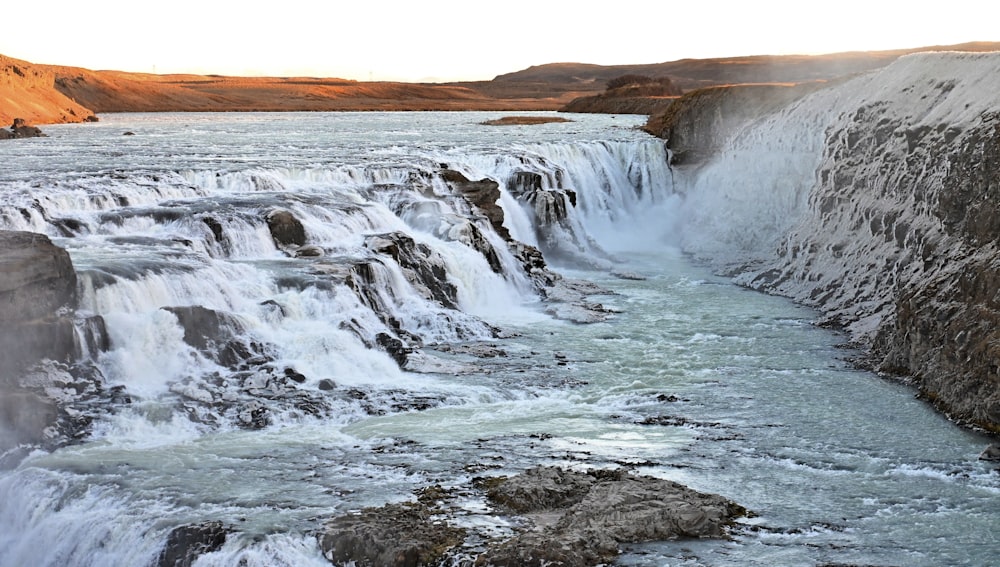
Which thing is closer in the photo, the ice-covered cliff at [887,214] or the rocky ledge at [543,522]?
the rocky ledge at [543,522]

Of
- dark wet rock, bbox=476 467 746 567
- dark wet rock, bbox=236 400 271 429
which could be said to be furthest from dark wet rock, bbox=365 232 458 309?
dark wet rock, bbox=476 467 746 567

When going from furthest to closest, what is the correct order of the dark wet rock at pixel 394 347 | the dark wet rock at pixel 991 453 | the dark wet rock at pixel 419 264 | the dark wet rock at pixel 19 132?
the dark wet rock at pixel 19 132, the dark wet rock at pixel 419 264, the dark wet rock at pixel 394 347, the dark wet rock at pixel 991 453

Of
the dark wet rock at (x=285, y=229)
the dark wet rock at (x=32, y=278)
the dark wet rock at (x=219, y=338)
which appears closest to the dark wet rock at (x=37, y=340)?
the dark wet rock at (x=32, y=278)

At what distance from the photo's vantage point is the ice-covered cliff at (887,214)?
1647cm

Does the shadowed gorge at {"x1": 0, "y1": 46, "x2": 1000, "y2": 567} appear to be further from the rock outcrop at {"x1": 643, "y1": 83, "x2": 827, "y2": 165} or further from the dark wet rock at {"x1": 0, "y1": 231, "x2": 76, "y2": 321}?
the rock outcrop at {"x1": 643, "y1": 83, "x2": 827, "y2": 165}

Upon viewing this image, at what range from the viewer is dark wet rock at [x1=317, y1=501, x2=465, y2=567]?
10141 mm

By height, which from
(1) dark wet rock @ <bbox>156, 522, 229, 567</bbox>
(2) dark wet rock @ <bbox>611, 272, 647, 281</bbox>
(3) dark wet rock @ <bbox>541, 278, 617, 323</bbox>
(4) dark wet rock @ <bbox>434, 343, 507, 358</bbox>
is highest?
(1) dark wet rock @ <bbox>156, 522, 229, 567</bbox>

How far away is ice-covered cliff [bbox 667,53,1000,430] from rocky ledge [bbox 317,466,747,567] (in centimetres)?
577

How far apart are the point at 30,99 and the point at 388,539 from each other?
203ft

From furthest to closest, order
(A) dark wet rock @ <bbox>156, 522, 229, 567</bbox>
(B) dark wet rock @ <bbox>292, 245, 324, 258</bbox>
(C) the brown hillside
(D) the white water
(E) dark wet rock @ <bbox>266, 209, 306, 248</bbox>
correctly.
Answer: (C) the brown hillside, (E) dark wet rock @ <bbox>266, 209, 306, 248</bbox>, (B) dark wet rock @ <bbox>292, 245, 324, 258</bbox>, (D) the white water, (A) dark wet rock @ <bbox>156, 522, 229, 567</bbox>

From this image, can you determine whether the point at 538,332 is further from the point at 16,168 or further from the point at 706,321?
the point at 16,168

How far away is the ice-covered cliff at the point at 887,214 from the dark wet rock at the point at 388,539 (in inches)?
322

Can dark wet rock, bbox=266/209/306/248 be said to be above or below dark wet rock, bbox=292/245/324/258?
above

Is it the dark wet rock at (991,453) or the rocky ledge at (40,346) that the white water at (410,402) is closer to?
the dark wet rock at (991,453)
